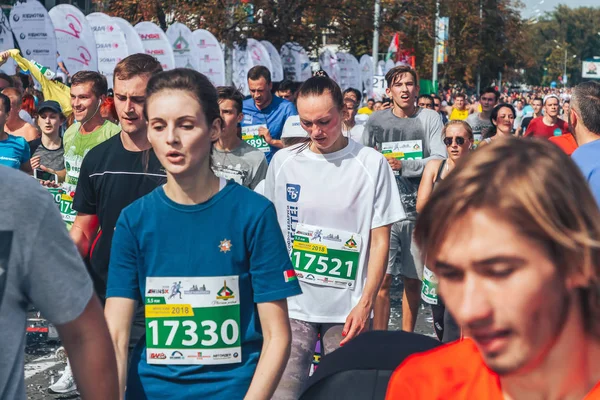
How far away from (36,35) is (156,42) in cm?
362

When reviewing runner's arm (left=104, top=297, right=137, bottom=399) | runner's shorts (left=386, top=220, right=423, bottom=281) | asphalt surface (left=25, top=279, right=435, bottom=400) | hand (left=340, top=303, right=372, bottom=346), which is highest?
runner's arm (left=104, top=297, right=137, bottom=399)

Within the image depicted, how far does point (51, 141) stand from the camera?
9.37m

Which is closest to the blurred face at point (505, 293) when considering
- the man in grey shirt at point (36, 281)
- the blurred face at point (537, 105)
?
the man in grey shirt at point (36, 281)

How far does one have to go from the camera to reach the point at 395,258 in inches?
297

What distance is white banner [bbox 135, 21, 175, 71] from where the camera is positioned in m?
17.5

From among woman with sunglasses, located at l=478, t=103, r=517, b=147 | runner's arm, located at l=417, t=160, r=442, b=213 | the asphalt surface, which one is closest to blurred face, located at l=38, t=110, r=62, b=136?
the asphalt surface

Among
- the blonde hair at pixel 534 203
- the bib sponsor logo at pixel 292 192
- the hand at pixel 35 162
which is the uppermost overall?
the blonde hair at pixel 534 203

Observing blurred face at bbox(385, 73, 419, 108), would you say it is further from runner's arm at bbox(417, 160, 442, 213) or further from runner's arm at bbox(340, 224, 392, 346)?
runner's arm at bbox(340, 224, 392, 346)

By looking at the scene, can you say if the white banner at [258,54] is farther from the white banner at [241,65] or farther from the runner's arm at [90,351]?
the runner's arm at [90,351]

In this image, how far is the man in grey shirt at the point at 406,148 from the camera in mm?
7508

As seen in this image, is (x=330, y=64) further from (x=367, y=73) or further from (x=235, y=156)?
(x=235, y=156)

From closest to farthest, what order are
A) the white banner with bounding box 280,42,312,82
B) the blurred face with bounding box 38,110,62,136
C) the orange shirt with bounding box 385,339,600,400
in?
1. the orange shirt with bounding box 385,339,600,400
2. the blurred face with bounding box 38,110,62,136
3. the white banner with bounding box 280,42,312,82

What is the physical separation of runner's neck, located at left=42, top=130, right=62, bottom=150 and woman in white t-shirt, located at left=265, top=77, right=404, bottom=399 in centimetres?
481

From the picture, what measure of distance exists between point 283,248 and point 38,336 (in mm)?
5277
